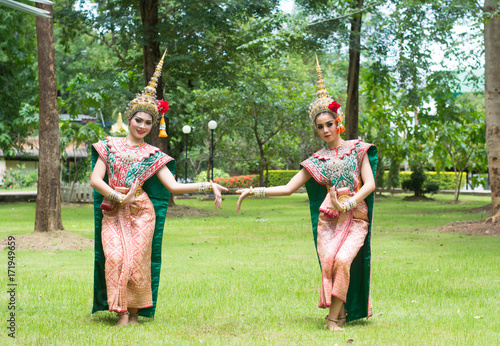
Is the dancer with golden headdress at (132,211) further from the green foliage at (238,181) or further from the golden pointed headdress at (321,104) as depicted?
the green foliage at (238,181)

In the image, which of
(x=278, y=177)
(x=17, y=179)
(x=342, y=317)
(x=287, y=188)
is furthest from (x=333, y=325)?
(x=278, y=177)

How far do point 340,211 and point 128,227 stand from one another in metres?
1.98

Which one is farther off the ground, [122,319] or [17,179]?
[122,319]

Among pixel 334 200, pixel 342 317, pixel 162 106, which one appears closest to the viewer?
pixel 334 200

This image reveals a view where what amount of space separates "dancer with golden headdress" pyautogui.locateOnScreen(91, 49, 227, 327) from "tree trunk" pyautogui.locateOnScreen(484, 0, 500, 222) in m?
10.9

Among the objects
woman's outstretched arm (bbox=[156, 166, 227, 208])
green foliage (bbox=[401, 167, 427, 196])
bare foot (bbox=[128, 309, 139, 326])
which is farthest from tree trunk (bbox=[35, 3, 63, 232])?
green foliage (bbox=[401, 167, 427, 196])

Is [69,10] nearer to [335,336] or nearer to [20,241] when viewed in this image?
[20,241]

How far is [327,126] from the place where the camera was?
5.50 metres

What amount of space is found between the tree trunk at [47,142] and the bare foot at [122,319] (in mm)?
6580

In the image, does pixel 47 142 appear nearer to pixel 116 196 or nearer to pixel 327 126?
pixel 116 196

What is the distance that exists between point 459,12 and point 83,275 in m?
10.8

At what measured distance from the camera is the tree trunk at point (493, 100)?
14.2 m

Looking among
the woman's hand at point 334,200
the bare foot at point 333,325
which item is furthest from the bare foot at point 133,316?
the woman's hand at point 334,200

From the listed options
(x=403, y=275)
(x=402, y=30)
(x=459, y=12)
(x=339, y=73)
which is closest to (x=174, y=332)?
(x=403, y=275)
